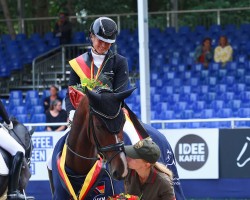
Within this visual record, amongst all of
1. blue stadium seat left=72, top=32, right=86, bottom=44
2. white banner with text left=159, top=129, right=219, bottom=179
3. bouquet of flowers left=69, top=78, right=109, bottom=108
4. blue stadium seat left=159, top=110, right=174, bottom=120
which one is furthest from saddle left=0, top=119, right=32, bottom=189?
blue stadium seat left=72, top=32, right=86, bottom=44

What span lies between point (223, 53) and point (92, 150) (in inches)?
514

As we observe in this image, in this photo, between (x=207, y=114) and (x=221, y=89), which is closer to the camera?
(x=207, y=114)

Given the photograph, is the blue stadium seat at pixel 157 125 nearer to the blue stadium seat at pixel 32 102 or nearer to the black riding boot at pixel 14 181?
the blue stadium seat at pixel 32 102

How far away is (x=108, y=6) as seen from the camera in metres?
26.5

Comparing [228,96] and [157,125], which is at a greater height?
[228,96]

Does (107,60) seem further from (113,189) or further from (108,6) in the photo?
(108,6)

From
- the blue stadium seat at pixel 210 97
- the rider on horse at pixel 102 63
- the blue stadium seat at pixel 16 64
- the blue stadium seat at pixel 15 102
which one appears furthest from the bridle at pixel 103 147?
the blue stadium seat at pixel 16 64

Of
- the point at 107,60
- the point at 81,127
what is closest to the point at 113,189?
Result: the point at 81,127

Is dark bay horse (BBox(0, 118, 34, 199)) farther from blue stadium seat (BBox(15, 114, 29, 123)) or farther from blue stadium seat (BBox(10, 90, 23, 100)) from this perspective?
blue stadium seat (BBox(10, 90, 23, 100))

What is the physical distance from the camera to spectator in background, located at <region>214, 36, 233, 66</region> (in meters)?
19.8

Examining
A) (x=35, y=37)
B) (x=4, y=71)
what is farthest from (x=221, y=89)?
(x=35, y=37)

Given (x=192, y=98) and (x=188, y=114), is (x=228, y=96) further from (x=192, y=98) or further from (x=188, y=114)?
(x=188, y=114)

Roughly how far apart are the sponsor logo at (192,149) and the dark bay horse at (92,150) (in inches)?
286

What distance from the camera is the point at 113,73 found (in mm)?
8234
